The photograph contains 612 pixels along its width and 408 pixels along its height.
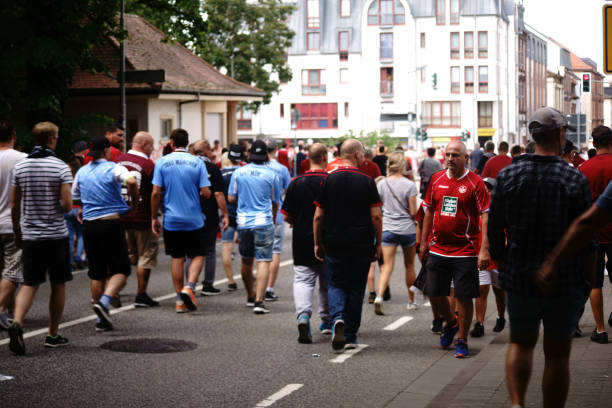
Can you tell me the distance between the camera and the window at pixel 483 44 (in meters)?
86.4

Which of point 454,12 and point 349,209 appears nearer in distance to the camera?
point 349,209

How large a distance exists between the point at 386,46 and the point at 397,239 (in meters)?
78.6

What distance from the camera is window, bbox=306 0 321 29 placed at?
90375 mm

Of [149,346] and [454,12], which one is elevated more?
[454,12]

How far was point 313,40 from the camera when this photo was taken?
3546 inches

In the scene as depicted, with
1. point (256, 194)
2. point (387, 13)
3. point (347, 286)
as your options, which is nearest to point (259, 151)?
point (256, 194)

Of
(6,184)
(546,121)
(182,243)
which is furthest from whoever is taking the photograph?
(182,243)

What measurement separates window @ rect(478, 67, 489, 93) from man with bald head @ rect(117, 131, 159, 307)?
252 ft

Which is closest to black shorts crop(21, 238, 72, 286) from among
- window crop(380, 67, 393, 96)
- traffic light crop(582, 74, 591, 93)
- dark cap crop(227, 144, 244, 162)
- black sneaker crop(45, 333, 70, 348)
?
black sneaker crop(45, 333, 70, 348)

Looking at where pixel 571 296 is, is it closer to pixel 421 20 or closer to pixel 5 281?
pixel 5 281

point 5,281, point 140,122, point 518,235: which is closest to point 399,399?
point 518,235

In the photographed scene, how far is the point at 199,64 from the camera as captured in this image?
37.6 meters

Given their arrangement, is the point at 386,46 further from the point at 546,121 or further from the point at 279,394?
the point at 546,121

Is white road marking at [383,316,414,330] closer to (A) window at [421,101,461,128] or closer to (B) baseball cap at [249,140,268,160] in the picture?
(B) baseball cap at [249,140,268,160]
